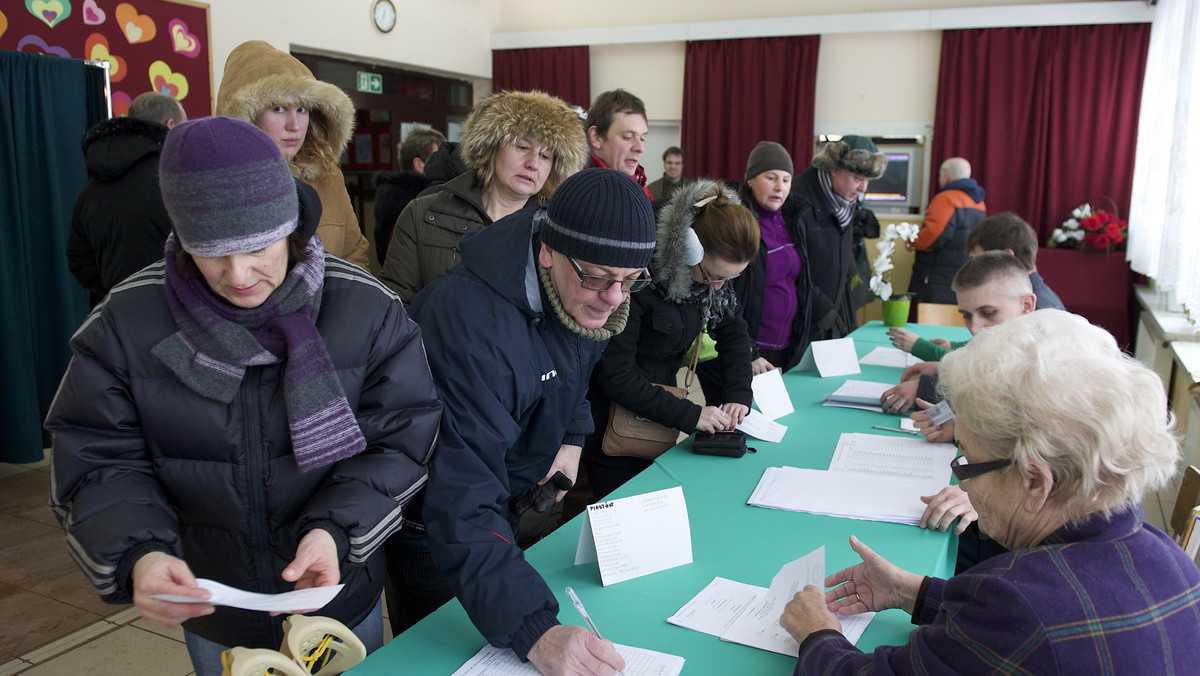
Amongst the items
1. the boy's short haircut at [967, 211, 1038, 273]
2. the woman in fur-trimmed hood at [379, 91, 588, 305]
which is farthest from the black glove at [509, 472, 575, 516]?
the boy's short haircut at [967, 211, 1038, 273]

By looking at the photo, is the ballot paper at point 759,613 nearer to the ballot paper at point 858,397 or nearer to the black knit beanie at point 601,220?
the black knit beanie at point 601,220

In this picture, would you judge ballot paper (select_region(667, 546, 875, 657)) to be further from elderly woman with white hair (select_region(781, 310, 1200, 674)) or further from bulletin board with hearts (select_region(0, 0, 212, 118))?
bulletin board with hearts (select_region(0, 0, 212, 118))

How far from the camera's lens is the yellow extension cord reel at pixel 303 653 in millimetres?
1105

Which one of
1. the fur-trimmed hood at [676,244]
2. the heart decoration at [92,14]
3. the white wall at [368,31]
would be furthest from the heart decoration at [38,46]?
the fur-trimmed hood at [676,244]

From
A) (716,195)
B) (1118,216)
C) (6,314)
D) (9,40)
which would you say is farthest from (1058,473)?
(1118,216)

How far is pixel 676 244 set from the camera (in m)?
2.34

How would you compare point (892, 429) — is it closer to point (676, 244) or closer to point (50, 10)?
point (676, 244)

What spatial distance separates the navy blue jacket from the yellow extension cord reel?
183 mm

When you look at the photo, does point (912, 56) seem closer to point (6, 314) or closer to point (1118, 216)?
point (1118, 216)

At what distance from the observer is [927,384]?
9.05ft

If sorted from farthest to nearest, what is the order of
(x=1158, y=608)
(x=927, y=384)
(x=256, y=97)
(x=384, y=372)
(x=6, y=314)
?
(x=6, y=314) → (x=927, y=384) → (x=256, y=97) → (x=384, y=372) → (x=1158, y=608)

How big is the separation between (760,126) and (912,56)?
4.89ft

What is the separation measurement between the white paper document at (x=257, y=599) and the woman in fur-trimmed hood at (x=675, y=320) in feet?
4.33

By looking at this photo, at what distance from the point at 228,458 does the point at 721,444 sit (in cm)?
136
